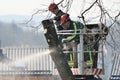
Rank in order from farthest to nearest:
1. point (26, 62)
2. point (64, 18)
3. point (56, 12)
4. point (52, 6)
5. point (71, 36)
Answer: point (26, 62) < point (71, 36) < point (56, 12) < point (64, 18) < point (52, 6)

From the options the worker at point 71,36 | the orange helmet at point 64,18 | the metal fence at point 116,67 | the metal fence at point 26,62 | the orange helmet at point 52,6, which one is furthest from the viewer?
the metal fence at point 26,62

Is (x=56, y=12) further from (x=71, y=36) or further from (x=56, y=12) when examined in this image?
(x=71, y=36)

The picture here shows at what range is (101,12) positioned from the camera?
1109cm

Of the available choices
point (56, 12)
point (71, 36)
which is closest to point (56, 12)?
point (56, 12)

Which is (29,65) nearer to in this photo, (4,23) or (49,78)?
(49,78)

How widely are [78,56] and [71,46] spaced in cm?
30

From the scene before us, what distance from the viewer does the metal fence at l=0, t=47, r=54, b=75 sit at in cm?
2297

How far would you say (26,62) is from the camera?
80.8 ft

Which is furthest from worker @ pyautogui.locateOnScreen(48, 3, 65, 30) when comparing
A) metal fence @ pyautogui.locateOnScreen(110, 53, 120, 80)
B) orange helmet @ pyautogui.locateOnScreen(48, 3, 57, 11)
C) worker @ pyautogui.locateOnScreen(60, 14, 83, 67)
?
metal fence @ pyautogui.locateOnScreen(110, 53, 120, 80)

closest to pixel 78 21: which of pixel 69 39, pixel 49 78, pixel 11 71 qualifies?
pixel 69 39

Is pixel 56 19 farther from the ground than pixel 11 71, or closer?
farther from the ground

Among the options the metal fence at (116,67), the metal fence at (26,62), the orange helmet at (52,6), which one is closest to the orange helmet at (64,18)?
the orange helmet at (52,6)

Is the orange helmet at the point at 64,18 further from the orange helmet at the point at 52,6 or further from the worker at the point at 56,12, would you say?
the orange helmet at the point at 52,6

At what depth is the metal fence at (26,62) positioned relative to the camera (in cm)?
2297
